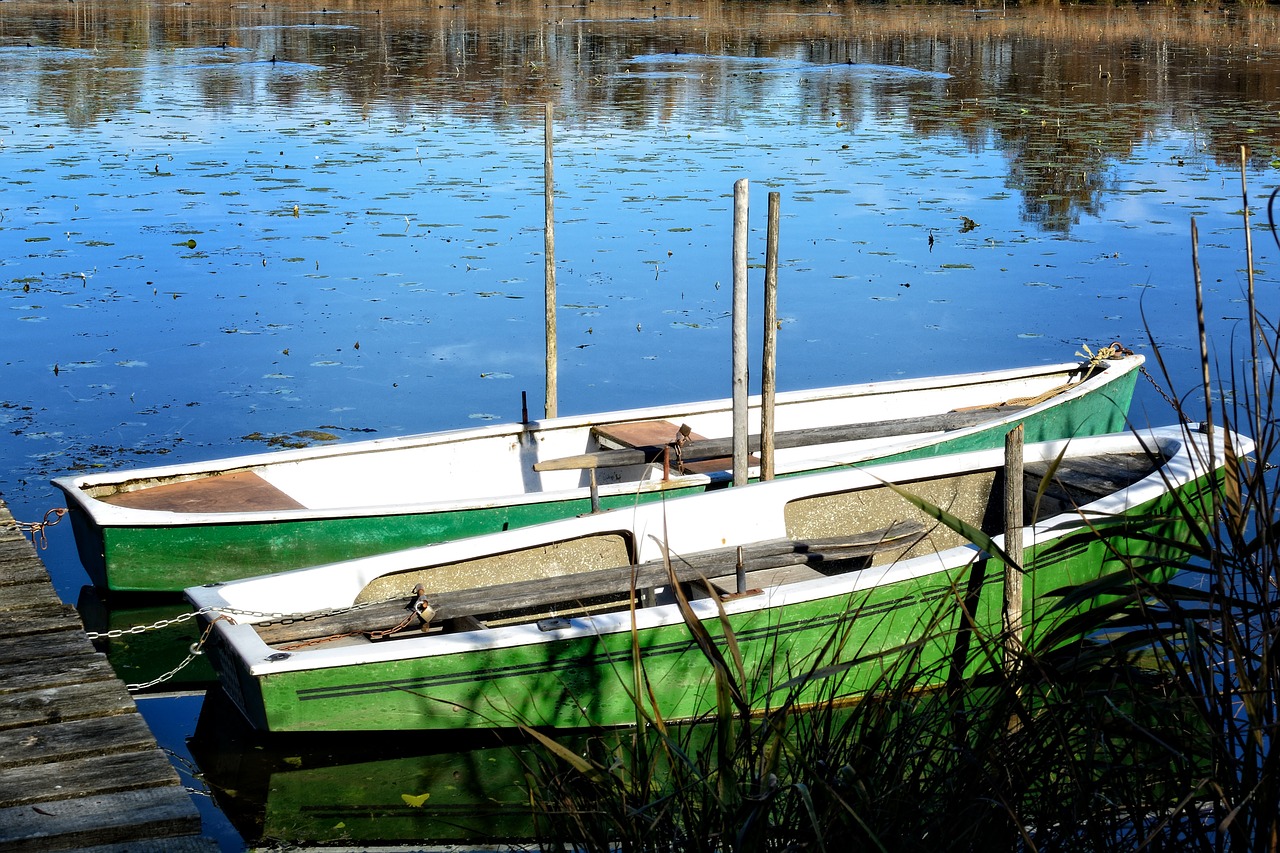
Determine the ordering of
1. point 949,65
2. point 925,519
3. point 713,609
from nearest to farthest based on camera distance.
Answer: point 713,609 < point 925,519 < point 949,65

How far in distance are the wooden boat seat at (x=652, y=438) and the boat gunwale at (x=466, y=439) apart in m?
0.07

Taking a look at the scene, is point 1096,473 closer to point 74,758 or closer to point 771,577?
point 771,577

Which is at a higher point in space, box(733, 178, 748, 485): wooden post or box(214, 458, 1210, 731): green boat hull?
box(733, 178, 748, 485): wooden post

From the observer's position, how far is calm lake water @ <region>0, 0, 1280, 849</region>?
862 cm

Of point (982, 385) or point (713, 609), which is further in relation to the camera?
point (982, 385)

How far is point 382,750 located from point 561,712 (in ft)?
2.19

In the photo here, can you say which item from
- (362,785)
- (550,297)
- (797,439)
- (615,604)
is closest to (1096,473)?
(797,439)

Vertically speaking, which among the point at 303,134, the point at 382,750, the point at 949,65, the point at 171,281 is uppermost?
the point at 949,65

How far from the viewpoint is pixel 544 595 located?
202 inches

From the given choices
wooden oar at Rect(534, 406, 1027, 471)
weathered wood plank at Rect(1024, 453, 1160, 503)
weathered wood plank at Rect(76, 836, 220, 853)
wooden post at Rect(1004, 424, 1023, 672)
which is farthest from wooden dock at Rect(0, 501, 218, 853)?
weathered wood plank at Rect(1024, 453, 1160, 503)

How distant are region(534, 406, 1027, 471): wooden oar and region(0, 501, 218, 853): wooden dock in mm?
2640

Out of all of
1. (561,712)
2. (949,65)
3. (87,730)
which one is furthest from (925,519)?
(949,65)

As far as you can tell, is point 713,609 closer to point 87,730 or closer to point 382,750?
point 382,750

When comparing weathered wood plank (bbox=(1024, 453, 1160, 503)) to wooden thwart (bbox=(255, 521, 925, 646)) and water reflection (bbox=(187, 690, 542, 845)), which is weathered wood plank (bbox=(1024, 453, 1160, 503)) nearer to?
wooden thwart (bbox=(255, 521, 925, 646))
